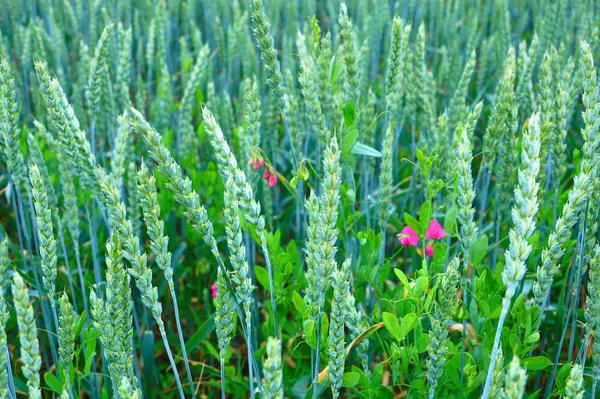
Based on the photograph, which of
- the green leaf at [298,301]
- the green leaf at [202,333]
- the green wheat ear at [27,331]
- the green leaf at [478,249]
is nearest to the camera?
the green wheat ear at [27,331]

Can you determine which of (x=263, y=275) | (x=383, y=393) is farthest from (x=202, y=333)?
(x=383, y=393)

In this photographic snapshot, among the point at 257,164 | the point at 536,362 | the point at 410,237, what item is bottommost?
the point at 536,362

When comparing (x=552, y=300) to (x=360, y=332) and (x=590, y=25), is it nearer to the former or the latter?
(x=590, y=25)

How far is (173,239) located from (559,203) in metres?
0.99

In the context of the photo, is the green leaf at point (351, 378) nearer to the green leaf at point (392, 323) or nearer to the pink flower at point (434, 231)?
the green leaf at point (392, 323)

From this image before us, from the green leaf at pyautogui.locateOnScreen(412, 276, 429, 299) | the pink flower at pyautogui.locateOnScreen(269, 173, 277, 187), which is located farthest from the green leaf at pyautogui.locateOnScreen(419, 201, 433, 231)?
the pink flower at pyautogui.locateOnScreen(269, 173, 277, 187)

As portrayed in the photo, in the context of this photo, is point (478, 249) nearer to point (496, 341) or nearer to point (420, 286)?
point (420, 286)

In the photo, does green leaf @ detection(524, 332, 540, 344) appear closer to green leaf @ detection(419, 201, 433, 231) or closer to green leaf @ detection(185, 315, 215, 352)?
green leaf @ detection(419, 201, 433, 231)

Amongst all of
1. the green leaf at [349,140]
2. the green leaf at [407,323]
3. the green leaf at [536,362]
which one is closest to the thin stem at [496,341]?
the green leaf at [407,323]

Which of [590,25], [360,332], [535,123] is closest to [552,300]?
[590,25]

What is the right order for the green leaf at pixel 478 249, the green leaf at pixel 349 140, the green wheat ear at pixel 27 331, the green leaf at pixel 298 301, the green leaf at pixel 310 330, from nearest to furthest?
the green wheat ear at pixel 27 331 → the green leaf at pixel 310 330 → the green leaf at pixel 298 301 → the green leaf at pixel 478 249 → the green leaf at pixel 349 140

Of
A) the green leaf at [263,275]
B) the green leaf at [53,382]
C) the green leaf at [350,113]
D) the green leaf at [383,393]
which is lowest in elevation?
the green leaf at [383,393]

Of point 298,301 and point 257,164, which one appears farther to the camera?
point 257,164

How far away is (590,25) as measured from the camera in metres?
1.96
